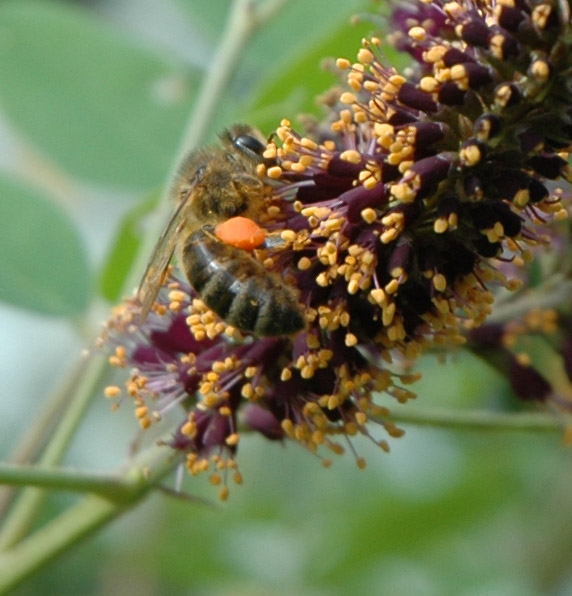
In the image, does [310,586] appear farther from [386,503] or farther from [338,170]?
[338,170]

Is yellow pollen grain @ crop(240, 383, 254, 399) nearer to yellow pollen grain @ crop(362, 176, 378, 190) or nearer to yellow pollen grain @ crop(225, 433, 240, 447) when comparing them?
yellow pollen grain @ crop(225, 433, 240, 447)

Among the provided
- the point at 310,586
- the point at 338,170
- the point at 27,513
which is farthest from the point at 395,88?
the point at 310,586

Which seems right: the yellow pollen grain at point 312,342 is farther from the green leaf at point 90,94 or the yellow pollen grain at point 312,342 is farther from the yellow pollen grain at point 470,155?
the green leaf at point 90,94

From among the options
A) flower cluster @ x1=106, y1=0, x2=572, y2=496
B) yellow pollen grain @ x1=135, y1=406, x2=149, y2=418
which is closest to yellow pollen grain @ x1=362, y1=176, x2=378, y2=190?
flower cluster @ x1=106, y1=0, x2=572, y2=496

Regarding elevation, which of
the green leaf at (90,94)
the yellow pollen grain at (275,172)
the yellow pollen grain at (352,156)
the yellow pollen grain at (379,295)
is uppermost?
the green leaf at (90,94)

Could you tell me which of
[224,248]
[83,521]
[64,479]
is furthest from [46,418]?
[224,248]

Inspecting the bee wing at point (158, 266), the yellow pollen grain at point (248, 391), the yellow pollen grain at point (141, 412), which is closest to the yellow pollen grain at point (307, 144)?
the bee wing at point (158, 266)

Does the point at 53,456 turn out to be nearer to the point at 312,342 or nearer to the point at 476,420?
the point at 312,342

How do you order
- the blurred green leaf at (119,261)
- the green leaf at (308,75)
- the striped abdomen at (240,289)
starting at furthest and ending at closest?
1. the blurred green leaf at (119,261)
2. the green leaf at (308,75)
3. the striped abdomen at (240,289)
